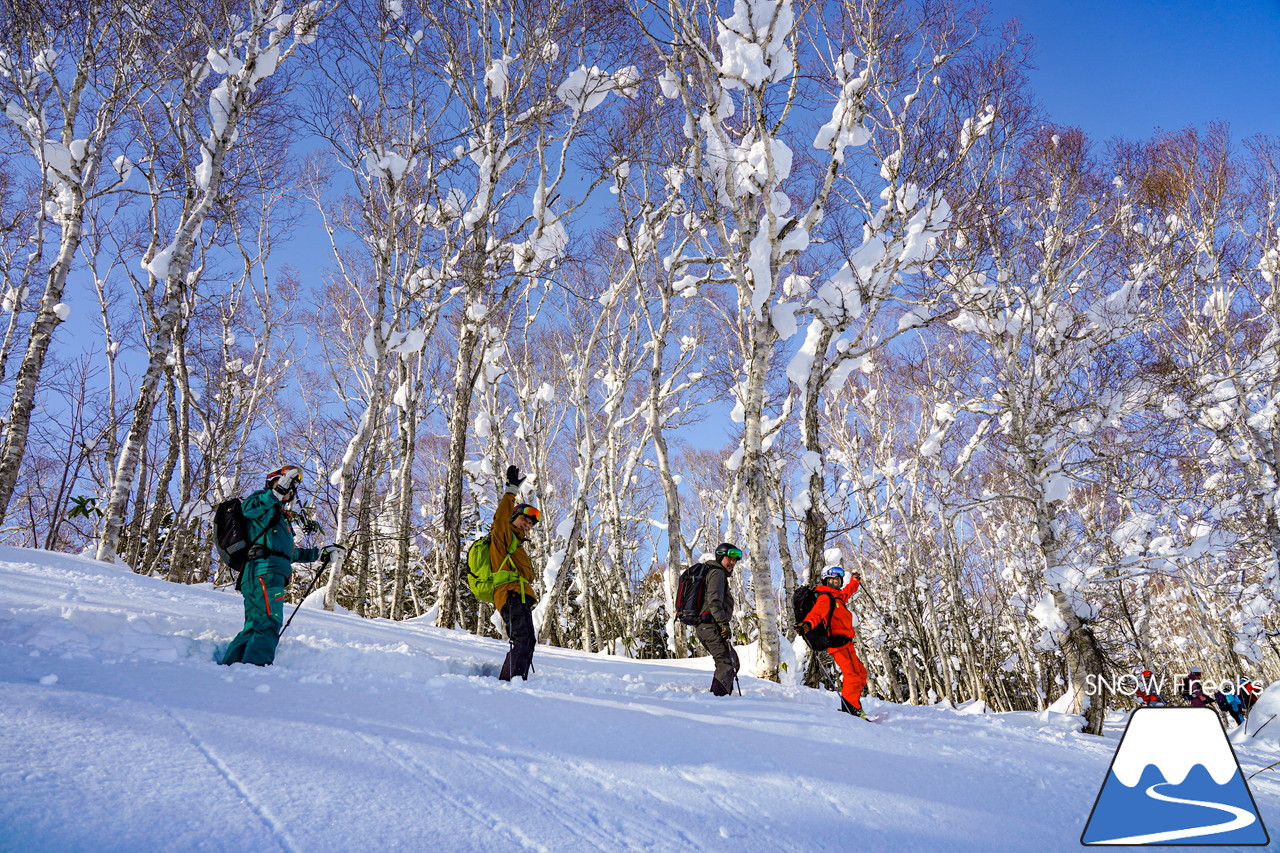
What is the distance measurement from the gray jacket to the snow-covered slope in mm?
887

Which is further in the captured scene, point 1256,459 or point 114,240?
point 114,240

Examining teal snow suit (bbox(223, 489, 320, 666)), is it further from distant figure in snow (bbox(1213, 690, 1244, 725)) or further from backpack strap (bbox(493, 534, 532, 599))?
distant figure in snow (bbox(1213, 690, 1244, 725))

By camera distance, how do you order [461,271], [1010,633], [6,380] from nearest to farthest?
1. [461,271]
2. [6,380]
3. [1010,633]

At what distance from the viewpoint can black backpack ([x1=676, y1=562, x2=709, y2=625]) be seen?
16.9 feet

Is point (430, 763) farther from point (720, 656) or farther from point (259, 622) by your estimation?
point (720, 656)

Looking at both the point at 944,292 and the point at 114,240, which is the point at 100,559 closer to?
the point at 114,240

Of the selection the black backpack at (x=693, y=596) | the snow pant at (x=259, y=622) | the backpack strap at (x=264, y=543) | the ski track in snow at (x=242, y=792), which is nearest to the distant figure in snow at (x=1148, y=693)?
the black backpack at (x=693, y=596)

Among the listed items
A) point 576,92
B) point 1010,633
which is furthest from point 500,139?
point 1010,633

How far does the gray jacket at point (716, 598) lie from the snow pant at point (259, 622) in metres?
3.01

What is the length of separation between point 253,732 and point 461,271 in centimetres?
877

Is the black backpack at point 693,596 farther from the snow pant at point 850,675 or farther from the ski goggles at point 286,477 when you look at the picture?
the ski goggles at point 286,477

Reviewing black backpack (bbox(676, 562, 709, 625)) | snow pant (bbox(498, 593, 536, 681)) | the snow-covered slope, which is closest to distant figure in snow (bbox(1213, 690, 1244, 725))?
the snow-covered slope

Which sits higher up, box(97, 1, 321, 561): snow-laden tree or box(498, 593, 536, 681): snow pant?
box(97, 1, 321, 561): snow-laden tree

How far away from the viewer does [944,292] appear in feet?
25.1
